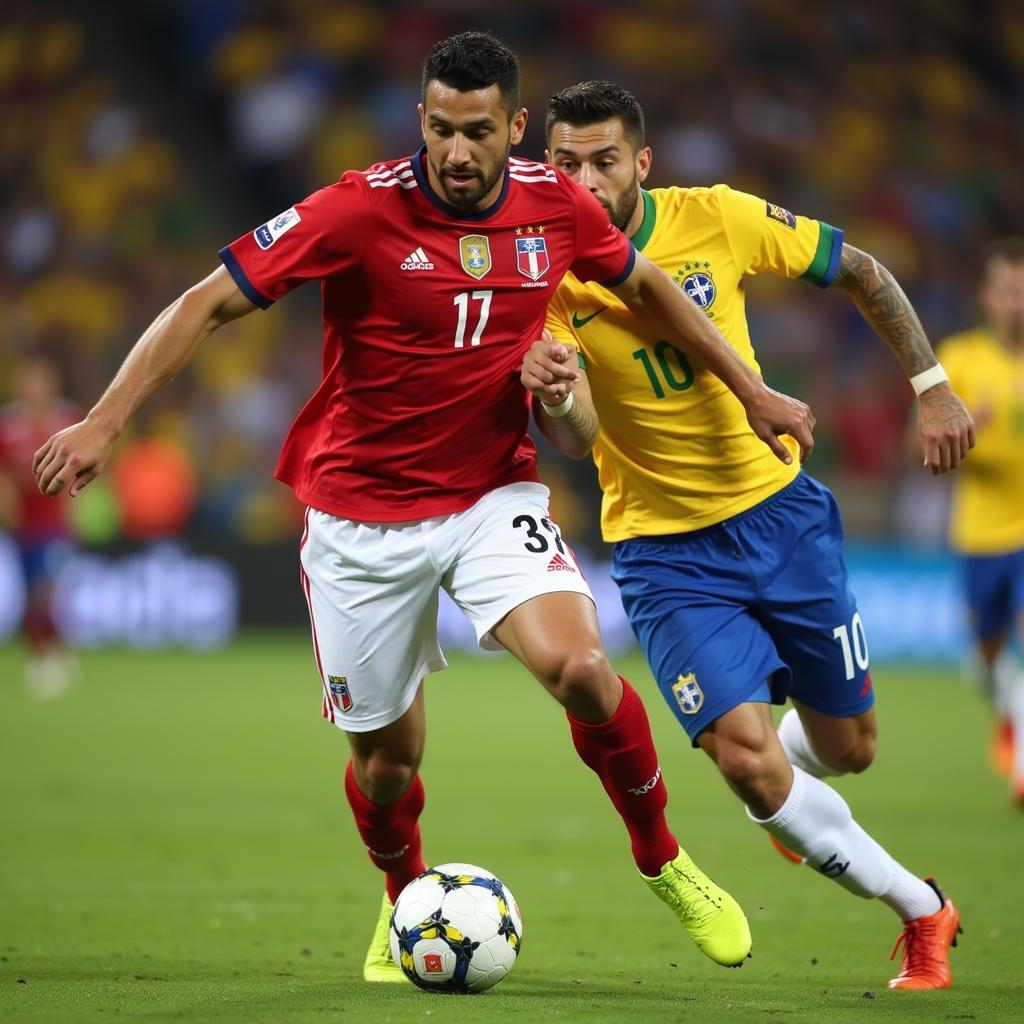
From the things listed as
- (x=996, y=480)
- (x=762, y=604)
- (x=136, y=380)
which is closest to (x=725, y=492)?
(x=762, y=604)

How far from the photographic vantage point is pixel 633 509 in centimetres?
530

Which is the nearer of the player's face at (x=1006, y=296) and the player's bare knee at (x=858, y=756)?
the player's bare knee at (x=858, y=756)

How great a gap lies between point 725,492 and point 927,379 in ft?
2.31

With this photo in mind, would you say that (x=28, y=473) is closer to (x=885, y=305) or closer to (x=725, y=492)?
(x=725, y=492)

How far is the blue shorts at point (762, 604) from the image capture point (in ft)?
16.5

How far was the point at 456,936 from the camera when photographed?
14.6 ft

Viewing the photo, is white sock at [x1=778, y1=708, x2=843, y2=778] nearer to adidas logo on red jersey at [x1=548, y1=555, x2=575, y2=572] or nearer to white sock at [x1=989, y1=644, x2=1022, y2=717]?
adidas logo on red jersey at [x1=548, y1=555, x2=575, y2=572]

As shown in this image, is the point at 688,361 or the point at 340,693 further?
the point at 688,361

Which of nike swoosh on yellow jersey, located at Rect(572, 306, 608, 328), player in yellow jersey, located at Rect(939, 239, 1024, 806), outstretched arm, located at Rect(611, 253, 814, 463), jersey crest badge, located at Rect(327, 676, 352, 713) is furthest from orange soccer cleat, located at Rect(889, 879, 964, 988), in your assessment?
player in yellow jersey, located at Rect(939, 239, 1024, 806)

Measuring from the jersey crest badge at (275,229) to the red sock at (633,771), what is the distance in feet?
5.05

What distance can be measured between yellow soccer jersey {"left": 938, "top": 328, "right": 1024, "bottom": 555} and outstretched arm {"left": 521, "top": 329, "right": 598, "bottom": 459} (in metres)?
4.63

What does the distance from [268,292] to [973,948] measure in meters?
3.11

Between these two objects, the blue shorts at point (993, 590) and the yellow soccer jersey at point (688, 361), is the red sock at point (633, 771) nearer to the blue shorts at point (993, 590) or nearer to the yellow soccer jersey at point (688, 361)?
the yellow soccer jersey at point (688, 361)

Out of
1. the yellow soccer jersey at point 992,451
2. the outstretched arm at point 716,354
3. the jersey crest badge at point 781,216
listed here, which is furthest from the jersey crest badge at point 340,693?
the yellow soccer jersey at point 992,451
